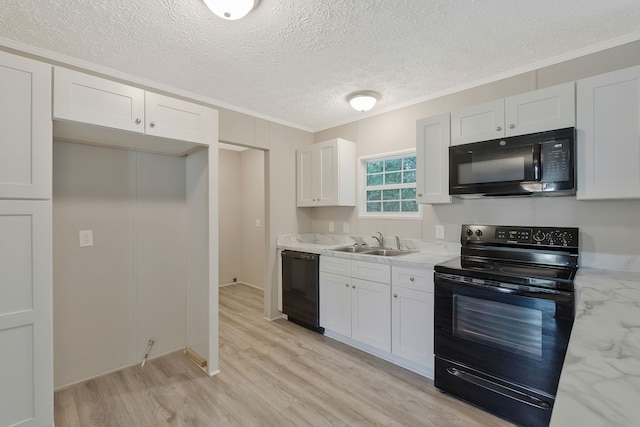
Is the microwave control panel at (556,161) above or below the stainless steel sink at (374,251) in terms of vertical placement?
above

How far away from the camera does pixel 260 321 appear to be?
146 inches

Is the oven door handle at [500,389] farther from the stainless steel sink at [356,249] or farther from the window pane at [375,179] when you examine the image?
the window pane at [375,179]

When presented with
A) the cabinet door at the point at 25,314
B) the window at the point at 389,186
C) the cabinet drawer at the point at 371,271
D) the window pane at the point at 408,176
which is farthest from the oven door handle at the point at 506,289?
the cabinet door at the point at 25,314

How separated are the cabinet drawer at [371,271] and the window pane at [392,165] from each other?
127 cm

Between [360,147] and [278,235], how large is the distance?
5.07 ft

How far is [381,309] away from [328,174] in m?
1.74

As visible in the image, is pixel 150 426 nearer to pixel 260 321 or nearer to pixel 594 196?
pixel 260 321

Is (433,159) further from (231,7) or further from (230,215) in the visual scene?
(230,215)

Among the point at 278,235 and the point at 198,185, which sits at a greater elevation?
the point at 198,185

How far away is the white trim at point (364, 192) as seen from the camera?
323 cm

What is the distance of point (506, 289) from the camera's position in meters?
1.90

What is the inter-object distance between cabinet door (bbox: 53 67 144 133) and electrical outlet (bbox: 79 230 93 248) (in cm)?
99

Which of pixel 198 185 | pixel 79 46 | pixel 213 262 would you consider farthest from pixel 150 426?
pixel 79 46

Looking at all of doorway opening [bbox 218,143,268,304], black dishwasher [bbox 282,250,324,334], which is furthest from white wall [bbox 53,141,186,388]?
doorway opening [bbox 218,143,268,304]
